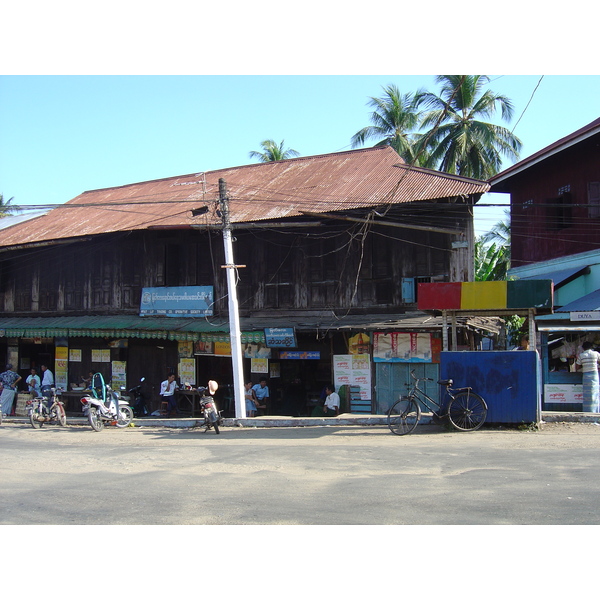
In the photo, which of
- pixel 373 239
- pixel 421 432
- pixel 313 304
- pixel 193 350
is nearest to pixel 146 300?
pixel 193 350

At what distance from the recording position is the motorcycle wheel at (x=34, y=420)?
1597 cm

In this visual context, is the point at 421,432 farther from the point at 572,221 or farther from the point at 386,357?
the point at 572,221

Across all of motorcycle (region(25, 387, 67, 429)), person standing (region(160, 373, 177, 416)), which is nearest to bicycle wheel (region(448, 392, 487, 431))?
person standing (region(160, 373, 177, 416))

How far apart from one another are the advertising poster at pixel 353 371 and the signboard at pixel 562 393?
5.07 metres

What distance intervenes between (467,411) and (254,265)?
30.0 feet

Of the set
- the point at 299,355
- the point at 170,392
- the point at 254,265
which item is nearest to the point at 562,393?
the point at 299,355

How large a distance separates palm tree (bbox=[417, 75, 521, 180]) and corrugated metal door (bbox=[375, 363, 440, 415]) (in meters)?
16.5

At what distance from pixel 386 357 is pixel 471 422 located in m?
4.99

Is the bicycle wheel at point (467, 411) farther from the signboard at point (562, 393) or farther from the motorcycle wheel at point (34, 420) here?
the motorcycle wheel at point (34, 420)

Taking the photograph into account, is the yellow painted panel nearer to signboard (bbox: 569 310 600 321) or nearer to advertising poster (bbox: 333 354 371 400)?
advertising poster (bbox: 333 354 371 400)

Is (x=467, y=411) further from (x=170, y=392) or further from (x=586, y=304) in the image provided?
(x=170, y=392)

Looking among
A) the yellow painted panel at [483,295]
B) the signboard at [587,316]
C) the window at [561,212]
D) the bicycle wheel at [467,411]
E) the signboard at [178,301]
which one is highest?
the window at [561,212]

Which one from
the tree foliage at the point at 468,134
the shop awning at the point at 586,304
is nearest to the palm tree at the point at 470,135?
the tree foliage at the point at 468,134

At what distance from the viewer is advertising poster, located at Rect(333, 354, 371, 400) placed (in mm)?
16984
